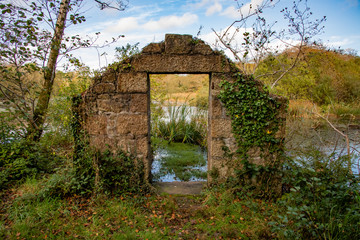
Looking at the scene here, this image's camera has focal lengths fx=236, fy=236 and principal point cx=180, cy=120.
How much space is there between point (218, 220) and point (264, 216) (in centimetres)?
62

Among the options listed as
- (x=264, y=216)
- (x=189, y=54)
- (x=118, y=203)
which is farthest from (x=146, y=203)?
(x=189, y=54)

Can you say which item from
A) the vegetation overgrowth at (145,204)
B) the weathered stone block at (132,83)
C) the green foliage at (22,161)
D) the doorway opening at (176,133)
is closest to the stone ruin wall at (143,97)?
the weathered stone block at (132,83)

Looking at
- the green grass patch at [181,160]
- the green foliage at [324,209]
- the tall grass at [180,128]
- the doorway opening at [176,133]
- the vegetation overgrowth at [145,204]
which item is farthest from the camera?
the tall grass at [180,128]

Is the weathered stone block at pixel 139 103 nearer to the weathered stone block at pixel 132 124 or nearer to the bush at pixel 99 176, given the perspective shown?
the weathered stone block at pixel 132 124

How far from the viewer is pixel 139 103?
3.61 meters

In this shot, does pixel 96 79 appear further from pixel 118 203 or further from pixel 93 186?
pixel 118 203

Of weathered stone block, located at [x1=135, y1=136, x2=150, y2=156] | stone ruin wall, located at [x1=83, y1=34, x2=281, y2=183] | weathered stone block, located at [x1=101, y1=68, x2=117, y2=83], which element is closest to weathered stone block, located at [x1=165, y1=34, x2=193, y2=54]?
stone ruin wall, located at [x1=83, y1=34, x2=281, y2=183]

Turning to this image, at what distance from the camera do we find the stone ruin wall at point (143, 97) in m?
3.52

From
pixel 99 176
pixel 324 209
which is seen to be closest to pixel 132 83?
pixel 99 176

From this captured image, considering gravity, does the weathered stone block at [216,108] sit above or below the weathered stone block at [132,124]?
above

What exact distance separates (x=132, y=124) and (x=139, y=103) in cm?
34

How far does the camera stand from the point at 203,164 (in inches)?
229

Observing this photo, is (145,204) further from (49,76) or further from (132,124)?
(49,76)

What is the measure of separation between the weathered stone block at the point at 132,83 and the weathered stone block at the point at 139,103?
8 centimetres
